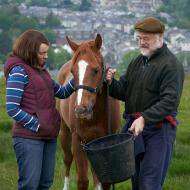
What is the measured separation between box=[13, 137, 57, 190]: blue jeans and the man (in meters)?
0.90

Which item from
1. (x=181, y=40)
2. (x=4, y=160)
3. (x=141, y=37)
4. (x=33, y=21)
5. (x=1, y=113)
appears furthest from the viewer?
(x=181, y=40)

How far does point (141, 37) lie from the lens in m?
6.60

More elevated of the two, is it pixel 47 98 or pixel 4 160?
pixel 47 98

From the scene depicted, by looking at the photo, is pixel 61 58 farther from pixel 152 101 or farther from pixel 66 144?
pixel 152 101

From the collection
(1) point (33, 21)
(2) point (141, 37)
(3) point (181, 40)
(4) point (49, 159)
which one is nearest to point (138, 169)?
(4) point (49, 159)

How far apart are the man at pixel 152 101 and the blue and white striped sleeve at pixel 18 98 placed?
3.33 ft

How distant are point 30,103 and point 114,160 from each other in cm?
104

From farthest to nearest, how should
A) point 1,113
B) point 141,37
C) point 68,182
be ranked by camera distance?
point 1,113, point 68,182, point 141,37

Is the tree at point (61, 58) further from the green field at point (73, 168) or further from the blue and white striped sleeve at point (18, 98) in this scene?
the blue and white striped sleeve at point (18, 98)

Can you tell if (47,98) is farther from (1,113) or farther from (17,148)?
(1,113)

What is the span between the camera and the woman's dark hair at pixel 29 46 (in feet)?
21.6

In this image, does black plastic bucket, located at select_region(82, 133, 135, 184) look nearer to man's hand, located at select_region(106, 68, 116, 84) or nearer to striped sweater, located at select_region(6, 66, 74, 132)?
striped sweater, located at select_region(6, 66, 74, 132)

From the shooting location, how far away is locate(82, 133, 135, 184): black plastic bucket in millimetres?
6379

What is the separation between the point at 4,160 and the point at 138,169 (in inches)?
174
